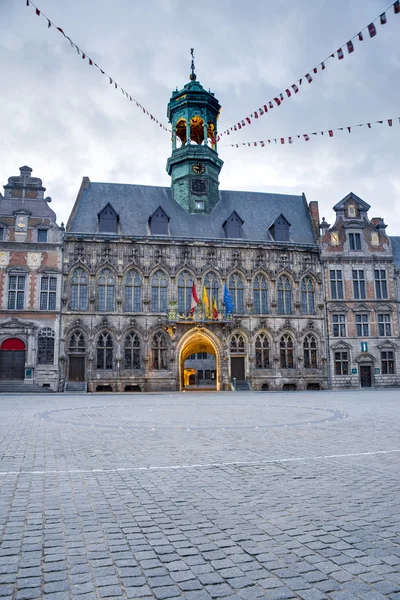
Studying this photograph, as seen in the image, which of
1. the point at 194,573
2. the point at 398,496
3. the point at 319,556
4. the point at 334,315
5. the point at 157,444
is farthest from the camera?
the point at 334,315

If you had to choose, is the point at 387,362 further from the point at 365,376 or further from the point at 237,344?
the point at 237,344

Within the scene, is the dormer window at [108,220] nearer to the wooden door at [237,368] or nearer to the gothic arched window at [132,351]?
the gothic arched window at [132,351]

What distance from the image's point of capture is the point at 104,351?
37625mm

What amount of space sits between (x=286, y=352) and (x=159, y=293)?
1190 cm

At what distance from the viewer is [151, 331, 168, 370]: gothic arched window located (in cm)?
3838

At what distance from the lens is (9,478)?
24.0 feet

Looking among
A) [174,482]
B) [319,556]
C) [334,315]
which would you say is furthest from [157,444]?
[334,315]

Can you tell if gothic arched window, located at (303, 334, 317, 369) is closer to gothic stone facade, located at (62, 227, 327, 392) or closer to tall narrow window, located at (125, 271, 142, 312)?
gothic stone facade, located at (62, 227, 327, 392)

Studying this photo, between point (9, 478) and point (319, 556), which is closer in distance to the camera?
point (319, 556)

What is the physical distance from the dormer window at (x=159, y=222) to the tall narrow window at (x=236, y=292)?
6993mm

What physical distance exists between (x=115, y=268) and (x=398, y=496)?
33878mm

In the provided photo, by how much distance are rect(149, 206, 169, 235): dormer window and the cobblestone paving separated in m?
30.5

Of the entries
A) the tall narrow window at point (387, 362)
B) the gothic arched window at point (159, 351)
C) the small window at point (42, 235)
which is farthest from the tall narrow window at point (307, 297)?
the small window at point (42, 235)

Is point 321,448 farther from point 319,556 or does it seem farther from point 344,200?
point 344,200
